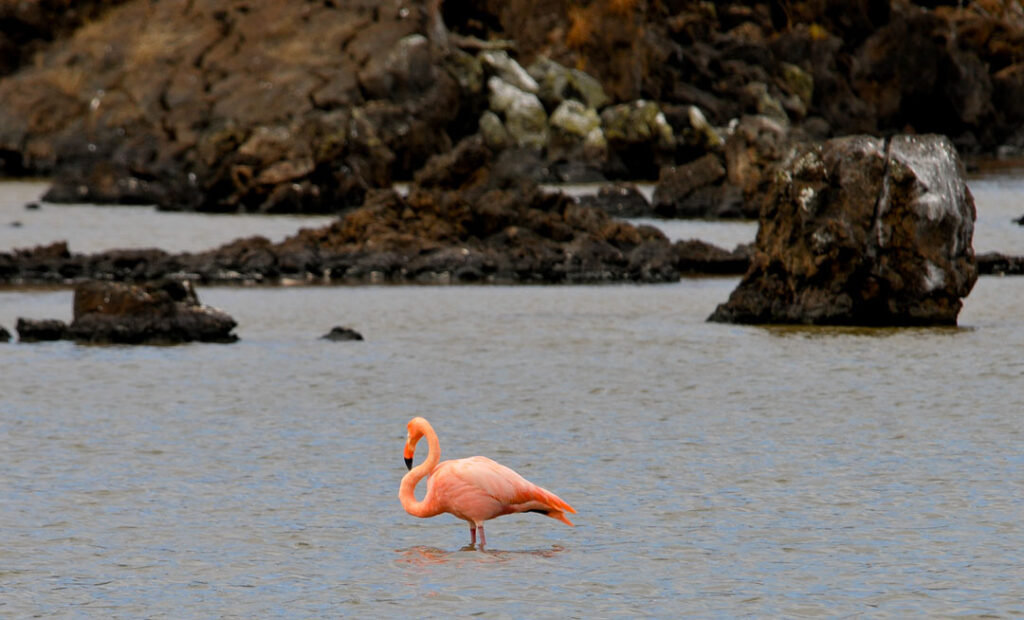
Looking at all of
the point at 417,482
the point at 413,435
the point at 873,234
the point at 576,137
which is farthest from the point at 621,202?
the point at 413,435

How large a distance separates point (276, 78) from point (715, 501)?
60.2 m

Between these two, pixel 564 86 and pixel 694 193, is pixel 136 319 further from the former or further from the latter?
pixel 564 86

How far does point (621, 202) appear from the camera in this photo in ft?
163

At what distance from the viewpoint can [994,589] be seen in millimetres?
9109

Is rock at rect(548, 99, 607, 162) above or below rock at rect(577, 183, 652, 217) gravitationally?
above

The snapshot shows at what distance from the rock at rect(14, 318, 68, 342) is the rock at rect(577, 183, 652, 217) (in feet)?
91.4

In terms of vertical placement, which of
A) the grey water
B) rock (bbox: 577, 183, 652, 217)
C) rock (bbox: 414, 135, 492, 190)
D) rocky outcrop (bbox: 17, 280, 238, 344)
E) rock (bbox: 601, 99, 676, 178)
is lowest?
the grey water

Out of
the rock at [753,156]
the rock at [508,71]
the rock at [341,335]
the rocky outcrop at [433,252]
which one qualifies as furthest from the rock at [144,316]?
the rock at [508,71]

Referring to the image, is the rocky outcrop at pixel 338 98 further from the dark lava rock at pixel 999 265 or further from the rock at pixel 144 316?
the rock at pixel 144 316

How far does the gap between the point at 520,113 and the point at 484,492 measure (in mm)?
65613

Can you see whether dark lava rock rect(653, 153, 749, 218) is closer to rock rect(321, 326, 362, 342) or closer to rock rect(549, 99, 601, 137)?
rock rect(549, 99, 601, 137)

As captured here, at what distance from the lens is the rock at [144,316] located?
21562 millimetres

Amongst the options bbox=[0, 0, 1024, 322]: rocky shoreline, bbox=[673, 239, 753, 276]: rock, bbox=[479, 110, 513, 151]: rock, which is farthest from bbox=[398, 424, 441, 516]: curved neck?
bbox=[479, 110, 513, 151]: rock

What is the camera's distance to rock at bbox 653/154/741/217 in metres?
48.8
